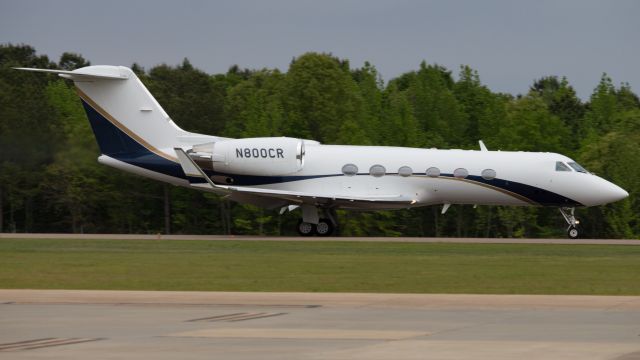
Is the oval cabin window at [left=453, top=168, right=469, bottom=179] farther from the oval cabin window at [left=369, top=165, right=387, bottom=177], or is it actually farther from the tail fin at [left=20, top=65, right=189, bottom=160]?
the tail fin at [left=20, top=65, right=189, bottom=160]

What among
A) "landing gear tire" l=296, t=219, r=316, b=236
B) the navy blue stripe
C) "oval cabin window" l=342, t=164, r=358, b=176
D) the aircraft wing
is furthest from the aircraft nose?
"landing gear tire" l=296, t=219, r=316, b=236

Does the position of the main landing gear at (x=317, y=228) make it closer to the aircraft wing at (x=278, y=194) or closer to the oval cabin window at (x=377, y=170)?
the aircraft wing at (x=278, y=194)

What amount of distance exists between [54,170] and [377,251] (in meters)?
19.4

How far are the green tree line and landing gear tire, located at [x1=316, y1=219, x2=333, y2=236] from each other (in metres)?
7.21

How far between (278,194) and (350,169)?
279 centimetres

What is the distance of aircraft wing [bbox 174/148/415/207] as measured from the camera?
4141 centimetres

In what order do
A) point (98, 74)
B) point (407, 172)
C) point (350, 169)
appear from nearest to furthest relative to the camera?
point (407, 172), point (350, 169), point (98, 74)

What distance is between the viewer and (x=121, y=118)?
146 ft

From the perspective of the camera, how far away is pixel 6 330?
15695mm

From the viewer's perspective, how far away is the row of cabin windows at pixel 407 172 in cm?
4228

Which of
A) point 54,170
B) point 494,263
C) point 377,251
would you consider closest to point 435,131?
point 54,170

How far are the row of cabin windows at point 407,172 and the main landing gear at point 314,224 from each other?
6.20 feet

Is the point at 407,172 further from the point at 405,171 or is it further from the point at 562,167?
the point at 562,167

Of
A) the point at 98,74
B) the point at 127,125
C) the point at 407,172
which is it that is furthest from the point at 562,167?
the point at 98,74
